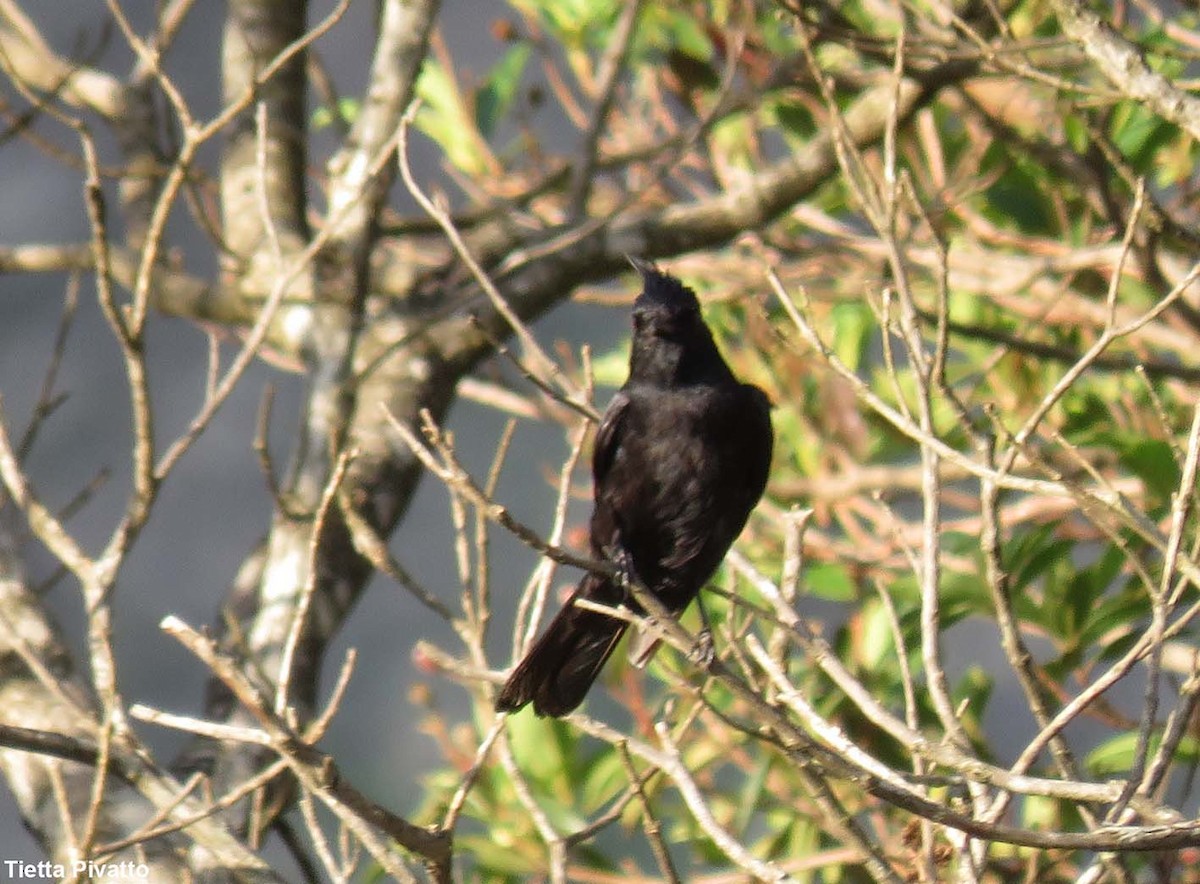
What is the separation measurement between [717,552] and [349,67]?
408 centimetres

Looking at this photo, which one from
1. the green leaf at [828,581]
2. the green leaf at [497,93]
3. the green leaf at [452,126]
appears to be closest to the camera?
the green leaf at [828,581]

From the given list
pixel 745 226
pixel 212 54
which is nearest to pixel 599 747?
pixel 745 226

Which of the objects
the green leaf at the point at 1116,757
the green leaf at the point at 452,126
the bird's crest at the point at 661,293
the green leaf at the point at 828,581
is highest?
the bird's crest at the point at 661,293

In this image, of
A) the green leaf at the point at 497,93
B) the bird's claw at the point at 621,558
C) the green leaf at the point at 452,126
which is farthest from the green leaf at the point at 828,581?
the green leaf at the point at 452,126

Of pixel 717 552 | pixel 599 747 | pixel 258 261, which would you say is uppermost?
pixel 258 261

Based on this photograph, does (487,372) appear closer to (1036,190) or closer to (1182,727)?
(1036,190)

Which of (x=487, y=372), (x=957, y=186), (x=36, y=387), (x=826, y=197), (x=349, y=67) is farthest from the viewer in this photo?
(x=349, y=67)

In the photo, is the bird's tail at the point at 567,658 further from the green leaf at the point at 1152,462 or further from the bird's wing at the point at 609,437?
the green leaf at the point at 1152,462

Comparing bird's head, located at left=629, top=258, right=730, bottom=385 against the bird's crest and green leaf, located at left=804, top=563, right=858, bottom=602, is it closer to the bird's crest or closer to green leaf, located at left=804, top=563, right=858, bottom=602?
the bird's crest

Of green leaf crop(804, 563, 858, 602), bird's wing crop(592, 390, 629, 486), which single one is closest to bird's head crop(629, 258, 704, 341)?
bird's wing crop(592, 390, 629, 486)

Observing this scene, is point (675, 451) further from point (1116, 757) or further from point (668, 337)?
point (1116, 757)

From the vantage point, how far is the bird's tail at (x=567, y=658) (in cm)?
314

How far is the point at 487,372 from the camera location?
5.65 metres

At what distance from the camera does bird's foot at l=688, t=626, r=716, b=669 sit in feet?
7.00
